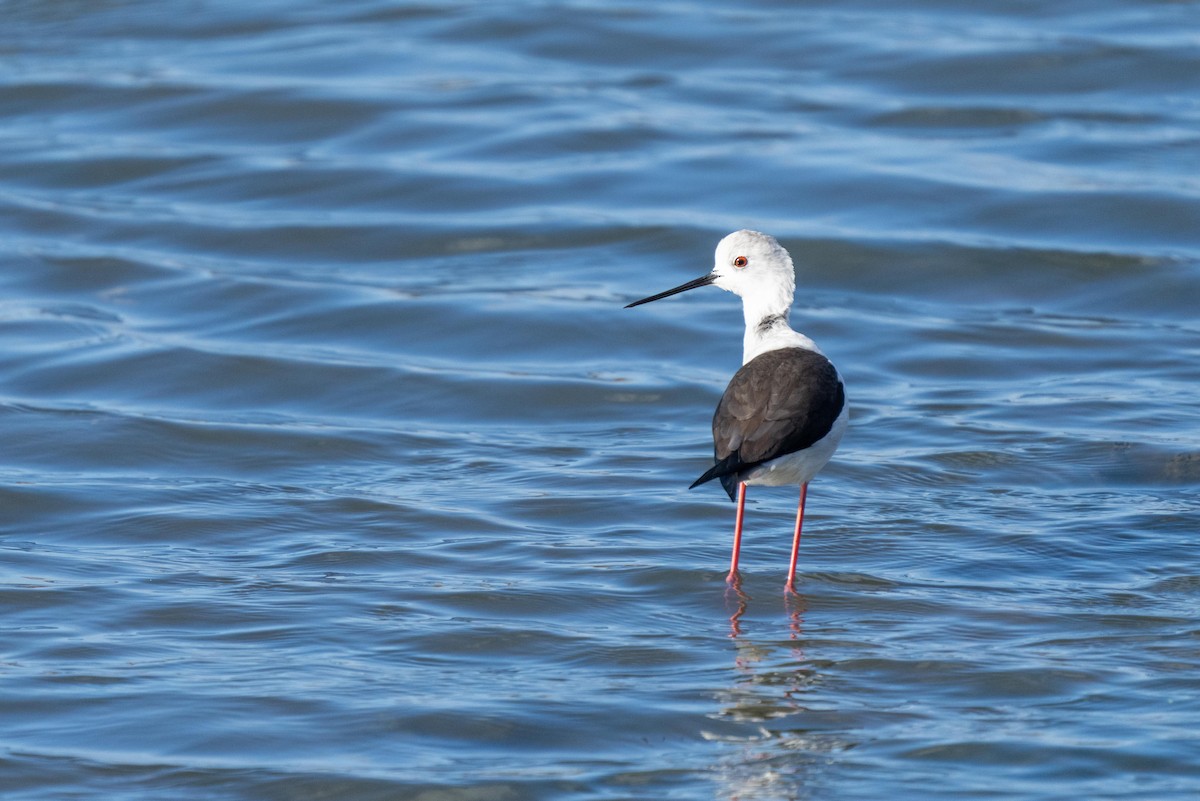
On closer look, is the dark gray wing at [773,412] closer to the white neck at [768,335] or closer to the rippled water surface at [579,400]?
the white neck at [768,335]

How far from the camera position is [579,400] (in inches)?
383

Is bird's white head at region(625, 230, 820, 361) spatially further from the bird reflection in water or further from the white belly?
the bird reflection in water

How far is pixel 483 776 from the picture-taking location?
524 cm

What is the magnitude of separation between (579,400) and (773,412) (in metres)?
3.02

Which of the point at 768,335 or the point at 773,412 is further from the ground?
the point at 768,335

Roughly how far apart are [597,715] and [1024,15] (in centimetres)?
1348

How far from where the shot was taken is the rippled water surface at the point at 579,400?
5574mm

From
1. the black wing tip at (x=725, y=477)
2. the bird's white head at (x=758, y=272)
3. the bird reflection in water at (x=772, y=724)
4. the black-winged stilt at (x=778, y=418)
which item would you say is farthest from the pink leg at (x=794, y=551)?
the bird's white head at (x=758, y=272)

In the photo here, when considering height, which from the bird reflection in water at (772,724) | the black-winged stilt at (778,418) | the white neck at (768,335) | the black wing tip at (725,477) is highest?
the white neck at (768,335)

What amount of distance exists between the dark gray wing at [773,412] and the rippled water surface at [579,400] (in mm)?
574

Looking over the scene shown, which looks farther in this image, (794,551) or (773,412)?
(794,551)

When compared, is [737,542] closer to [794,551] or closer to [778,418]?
[794,551]

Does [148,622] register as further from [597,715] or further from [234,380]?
[234,380]

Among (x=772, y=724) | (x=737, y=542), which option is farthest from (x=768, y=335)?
(x=772, y=724)
